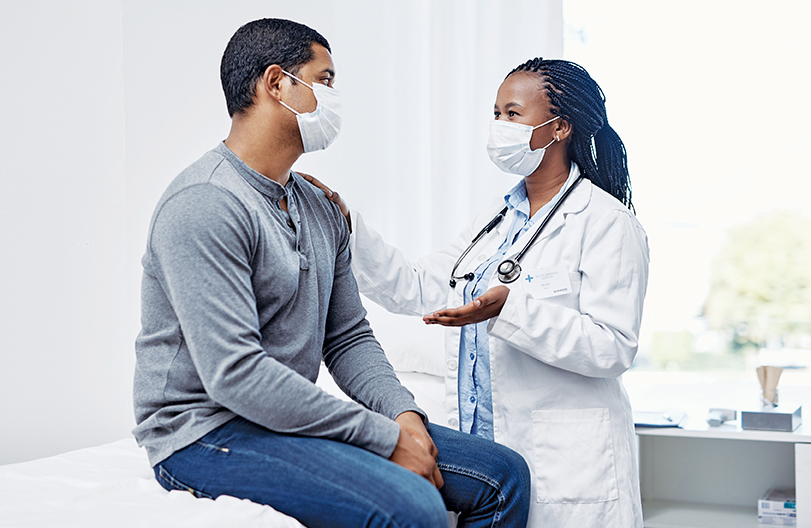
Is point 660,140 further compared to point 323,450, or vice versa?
point 660,140

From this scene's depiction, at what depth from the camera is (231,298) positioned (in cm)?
108

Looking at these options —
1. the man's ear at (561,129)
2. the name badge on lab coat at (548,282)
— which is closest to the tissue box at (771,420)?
the name badge on lab coat at (548,282)

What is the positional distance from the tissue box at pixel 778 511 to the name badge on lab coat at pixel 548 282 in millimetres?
1270

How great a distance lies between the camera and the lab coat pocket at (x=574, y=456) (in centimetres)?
144

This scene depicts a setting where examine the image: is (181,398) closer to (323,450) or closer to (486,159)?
(323,450)

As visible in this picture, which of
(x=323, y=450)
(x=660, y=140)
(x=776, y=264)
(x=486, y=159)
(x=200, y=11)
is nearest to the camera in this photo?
(x=323, y=450)

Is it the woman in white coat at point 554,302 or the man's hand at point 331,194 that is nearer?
the woman in white coat at point 554,302

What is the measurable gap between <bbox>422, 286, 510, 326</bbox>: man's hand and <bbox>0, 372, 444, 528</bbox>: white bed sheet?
51 centimetres

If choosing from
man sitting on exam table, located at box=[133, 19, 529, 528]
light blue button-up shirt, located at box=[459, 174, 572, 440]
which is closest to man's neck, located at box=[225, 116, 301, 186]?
man sitting on exam table, located at box=[133, 19, 529, 528]

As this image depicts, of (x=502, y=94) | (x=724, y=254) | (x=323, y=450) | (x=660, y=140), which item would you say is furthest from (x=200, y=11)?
(x=724, y=254)

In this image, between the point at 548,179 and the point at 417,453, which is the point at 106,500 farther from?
the point at 548,179

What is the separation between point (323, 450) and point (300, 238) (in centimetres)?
41

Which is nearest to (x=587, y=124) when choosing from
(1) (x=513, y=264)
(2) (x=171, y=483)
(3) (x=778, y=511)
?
(1) (x=513, y=264)

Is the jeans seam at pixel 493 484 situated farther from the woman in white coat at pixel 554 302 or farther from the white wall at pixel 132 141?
the white wall at pixel 132 141
